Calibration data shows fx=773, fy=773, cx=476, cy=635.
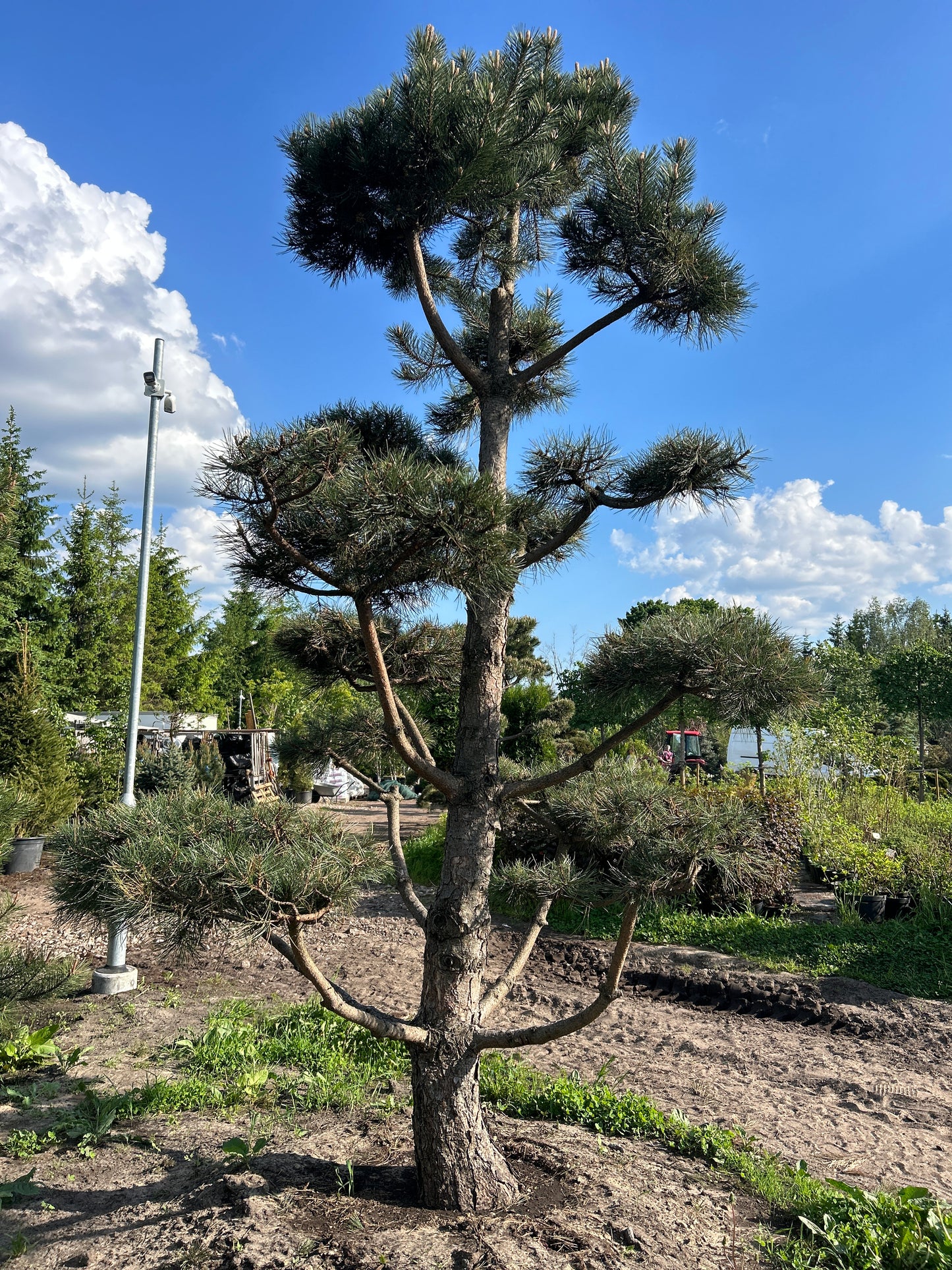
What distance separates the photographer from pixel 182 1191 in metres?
2.66

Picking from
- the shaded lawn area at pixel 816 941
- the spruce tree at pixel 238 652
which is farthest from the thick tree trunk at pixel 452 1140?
the spruce tree at pixel 238 652

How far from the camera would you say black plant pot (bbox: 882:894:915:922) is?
268 inches

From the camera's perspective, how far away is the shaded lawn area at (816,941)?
18.4 feet

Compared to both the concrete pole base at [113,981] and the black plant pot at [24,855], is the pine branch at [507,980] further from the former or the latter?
the black plant pot at [24,855]

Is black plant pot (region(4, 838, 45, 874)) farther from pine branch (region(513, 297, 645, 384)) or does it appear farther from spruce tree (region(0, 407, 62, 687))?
pine branch (region(513, 297, 645, 384))

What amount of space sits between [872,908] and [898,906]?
0.80 ft

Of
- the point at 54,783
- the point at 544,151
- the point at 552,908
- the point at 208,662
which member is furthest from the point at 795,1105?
the point at 208,662

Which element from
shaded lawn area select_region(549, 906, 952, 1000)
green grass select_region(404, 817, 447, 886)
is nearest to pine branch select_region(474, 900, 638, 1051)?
shaded lawn area select_region(549, 906, 952, 1000)

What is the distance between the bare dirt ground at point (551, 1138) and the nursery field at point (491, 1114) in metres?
0.01

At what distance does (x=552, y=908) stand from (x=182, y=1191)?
486cm

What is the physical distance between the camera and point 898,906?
688 centimetres

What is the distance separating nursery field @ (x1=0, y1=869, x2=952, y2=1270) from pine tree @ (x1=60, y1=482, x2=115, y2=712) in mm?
8382

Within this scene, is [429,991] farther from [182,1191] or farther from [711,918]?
[711,918]

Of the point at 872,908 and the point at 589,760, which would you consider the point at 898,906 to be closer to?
the point at 872,908
